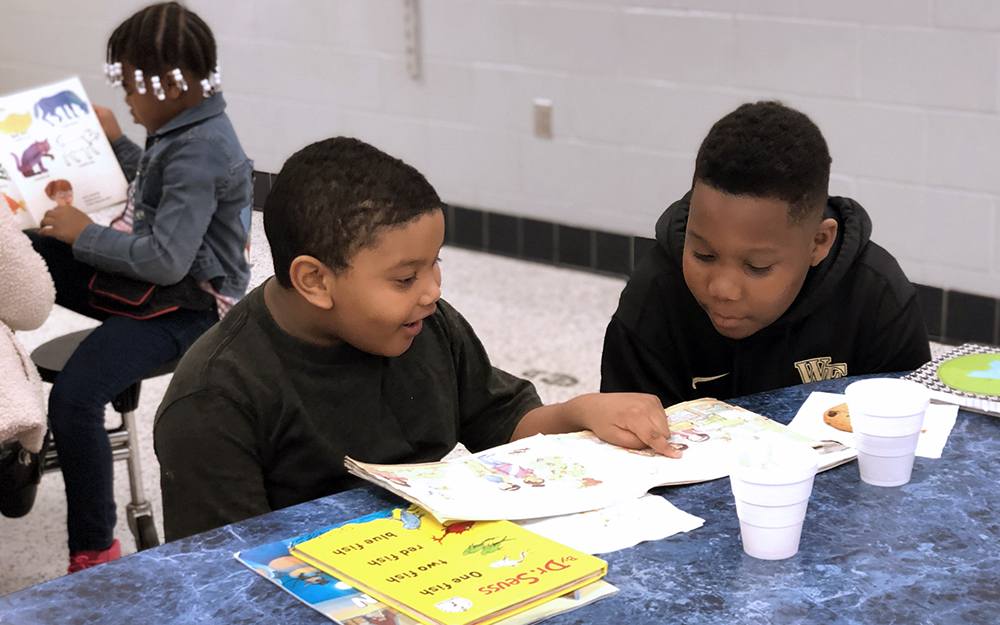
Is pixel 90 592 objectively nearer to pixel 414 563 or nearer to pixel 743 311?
pixel 414 563

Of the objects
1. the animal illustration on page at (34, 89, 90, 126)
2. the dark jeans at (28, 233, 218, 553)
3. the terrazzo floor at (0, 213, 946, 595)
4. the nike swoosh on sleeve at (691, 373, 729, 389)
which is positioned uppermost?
the animal illustration on page at (34, 89, 90, 126)

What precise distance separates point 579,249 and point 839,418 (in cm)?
274

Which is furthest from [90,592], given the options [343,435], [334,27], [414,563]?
[334,27]

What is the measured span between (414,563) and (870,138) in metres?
2.64

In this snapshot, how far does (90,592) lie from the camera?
3.25 ft

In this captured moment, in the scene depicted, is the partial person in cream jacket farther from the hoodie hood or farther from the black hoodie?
the hoodie hood

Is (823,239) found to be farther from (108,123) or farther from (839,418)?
(108,123)

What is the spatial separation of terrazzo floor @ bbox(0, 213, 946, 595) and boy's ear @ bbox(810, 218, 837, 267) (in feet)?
2.72

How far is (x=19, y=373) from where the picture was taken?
1.76 meters

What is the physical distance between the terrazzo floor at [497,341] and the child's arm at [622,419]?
0.65m

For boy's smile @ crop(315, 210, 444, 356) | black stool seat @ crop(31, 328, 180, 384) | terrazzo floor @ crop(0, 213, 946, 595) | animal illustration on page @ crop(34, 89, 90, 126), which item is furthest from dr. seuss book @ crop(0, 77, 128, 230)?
boy's smile @ crop(315, 210, 444, 356)

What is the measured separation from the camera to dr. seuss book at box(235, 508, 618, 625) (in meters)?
0.93

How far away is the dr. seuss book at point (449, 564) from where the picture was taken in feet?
3.07

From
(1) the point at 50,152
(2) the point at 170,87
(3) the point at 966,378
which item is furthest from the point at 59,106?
(3) the point at 966,378
